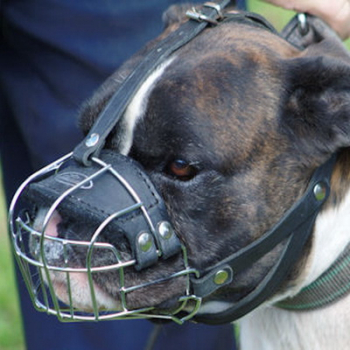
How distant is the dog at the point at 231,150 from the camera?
7.22 feet

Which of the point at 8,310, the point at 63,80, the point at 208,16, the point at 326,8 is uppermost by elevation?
the point at 326,8

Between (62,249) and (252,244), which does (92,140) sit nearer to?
(62,249)

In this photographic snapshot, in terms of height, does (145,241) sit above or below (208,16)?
below

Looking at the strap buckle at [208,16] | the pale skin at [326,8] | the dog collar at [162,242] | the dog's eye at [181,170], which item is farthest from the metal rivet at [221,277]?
the pale skin at [326,8]

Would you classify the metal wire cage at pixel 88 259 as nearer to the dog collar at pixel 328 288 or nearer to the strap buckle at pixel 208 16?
the dog collar at pixel 328 288

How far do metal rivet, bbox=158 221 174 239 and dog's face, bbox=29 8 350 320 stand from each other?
0.04 meters

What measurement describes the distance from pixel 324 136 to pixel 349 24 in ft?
2.06

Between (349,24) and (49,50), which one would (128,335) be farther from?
(349,24)

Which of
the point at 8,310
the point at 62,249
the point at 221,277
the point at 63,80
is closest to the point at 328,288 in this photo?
the point at 221,277

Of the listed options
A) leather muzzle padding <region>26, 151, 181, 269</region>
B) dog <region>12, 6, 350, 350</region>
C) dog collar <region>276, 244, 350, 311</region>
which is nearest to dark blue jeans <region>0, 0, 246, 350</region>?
dog <region>12, 6, 350, 350</region>

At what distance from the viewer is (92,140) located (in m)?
2.22

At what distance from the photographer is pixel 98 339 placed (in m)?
3.24

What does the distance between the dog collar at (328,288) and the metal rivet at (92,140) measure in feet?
2.43

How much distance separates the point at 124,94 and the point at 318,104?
518 mm
